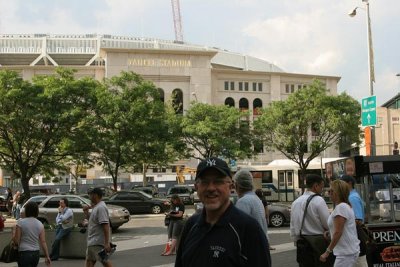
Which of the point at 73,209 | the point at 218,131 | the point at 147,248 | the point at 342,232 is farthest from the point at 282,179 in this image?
the point at 342,232

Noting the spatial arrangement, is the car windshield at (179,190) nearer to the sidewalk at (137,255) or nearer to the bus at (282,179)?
the bus at (282,179)

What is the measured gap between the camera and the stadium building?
78.6 meters

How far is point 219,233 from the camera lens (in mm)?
3096

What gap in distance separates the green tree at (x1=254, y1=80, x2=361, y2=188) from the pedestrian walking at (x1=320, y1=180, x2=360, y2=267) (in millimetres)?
37795

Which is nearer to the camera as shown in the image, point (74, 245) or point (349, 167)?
point (349, 167)

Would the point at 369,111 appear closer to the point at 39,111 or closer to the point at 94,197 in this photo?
the point at 94,197

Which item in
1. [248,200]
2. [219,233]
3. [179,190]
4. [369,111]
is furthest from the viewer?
[179,190]

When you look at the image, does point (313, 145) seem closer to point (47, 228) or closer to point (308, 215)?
point (47, 228)

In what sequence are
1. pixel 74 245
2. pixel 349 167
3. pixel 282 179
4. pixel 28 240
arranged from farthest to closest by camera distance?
pixel 282 179, pixel 74 245, pixel 349 167, pixel 28 240

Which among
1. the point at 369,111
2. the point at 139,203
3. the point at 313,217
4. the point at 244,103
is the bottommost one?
the point at 139,203

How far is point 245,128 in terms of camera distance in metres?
47.9

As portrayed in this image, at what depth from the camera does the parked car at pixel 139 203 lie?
1208 inches

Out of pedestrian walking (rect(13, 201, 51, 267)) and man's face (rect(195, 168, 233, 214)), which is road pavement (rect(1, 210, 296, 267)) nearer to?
pedestrian walking (rect(13, 201, 51, 267))

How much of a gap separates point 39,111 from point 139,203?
7663 mm
